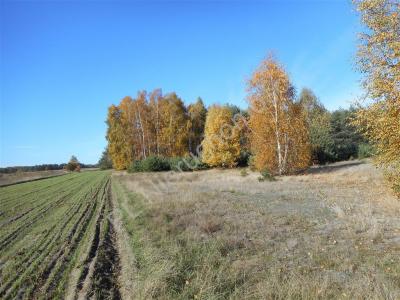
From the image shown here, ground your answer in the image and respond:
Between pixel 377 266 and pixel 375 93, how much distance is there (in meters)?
6.60

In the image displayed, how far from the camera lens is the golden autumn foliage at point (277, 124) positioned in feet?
88.4

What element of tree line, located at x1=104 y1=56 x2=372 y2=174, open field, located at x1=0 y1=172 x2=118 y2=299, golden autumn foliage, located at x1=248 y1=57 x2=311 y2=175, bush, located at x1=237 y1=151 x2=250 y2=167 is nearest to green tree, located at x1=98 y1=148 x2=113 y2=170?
tree line, located at x1=104 y1=56 x2=372 y2=174

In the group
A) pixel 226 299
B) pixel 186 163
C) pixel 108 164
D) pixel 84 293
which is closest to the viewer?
pixel 226 299

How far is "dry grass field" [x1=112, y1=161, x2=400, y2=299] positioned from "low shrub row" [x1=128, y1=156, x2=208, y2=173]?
88.1ft

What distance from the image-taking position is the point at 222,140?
36.2 metres

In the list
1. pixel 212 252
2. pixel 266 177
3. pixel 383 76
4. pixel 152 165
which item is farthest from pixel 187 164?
pixel 212 252

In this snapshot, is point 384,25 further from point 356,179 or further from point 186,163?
point 186,163

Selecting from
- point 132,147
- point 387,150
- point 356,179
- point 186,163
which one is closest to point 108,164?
point 132,147

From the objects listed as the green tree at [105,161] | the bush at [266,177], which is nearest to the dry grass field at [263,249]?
the bush at [266,177]

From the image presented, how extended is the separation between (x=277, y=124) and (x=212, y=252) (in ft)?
68.4

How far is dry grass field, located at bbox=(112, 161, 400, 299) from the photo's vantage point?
5449mm

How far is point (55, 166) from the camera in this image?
133 metres

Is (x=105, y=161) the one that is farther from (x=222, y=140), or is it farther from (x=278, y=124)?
(x=278, y=124)

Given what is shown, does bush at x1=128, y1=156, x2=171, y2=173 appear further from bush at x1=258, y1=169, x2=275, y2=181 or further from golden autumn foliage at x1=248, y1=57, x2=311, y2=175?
bush at x1=258, y1=169, x2=275, y2=181
